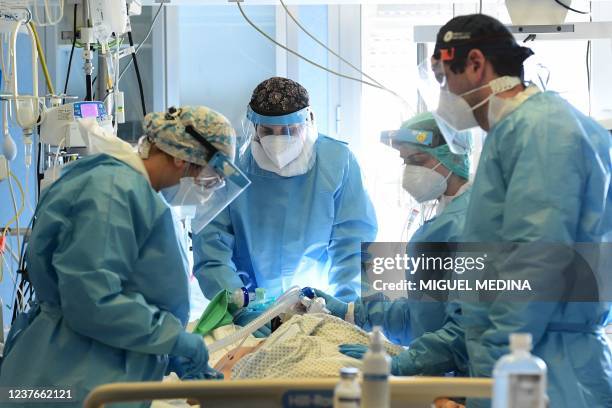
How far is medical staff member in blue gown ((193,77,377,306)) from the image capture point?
372 centimetres

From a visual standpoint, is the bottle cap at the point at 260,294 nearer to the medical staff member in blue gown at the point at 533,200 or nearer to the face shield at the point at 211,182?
the face shield at the point at 211,182

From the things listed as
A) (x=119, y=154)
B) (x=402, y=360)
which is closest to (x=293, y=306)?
(x=402, y=360)

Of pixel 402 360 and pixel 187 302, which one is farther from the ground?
pixel 187 302

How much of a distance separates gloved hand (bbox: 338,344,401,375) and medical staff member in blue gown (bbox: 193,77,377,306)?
0.82m

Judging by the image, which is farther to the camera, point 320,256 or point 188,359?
point 320,256

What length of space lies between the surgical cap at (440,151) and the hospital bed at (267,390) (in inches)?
51.8

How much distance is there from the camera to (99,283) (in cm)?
231

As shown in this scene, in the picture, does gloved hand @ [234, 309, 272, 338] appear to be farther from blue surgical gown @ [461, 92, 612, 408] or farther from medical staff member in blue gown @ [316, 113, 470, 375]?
blue surgical gown @ [461, 92, 612, 408]

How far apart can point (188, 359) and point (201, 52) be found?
3437 millimetres

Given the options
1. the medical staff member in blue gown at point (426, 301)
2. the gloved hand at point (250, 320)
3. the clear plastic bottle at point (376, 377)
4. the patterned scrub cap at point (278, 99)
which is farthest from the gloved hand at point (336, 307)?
the clear plastic bottle at point (376, 377)

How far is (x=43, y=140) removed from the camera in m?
3.80

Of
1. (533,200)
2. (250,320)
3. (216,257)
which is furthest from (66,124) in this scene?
(533,200)

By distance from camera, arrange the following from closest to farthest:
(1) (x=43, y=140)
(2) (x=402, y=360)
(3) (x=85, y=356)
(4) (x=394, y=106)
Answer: (3) (x=85, y=356), (2) (x=402, y=360), (1) (x=43, y=140), (4) (x=394, y=106)

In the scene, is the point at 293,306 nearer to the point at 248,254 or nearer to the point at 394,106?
the point at 248,254
